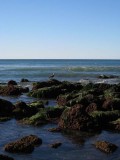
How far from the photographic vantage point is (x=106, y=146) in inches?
652

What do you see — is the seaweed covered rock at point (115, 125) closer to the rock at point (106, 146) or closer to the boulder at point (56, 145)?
the rock at point (106, 146)

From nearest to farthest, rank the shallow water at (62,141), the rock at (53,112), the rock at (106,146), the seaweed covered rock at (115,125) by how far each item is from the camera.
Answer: the shallow water at (62,141)
the rock at (106,146)
the seaweed covered rock at (115,125)
the rock at (53,112)

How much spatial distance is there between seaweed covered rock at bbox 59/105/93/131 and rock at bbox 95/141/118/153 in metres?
2.98

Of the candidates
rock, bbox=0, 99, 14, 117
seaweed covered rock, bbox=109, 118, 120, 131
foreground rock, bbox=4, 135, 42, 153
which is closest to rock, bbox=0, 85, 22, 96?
rock, bbox=0, 99, 14, 117

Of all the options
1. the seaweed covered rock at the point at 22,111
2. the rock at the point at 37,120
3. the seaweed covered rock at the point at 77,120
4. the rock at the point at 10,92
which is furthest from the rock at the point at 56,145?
the rock at the point at 10,92

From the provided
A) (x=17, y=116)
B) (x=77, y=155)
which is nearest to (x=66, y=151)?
(x=77, y=155)

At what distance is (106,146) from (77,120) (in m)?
3.95

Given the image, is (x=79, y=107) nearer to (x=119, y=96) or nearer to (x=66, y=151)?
(x=66, y=151)

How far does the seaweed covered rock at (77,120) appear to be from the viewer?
20.1m

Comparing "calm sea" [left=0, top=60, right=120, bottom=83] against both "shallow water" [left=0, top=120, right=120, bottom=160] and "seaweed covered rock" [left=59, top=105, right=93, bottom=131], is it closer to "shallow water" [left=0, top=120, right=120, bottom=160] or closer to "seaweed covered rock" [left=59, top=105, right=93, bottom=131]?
"seaweed covered rock" [left=59, top=105, right=93, bottom=131]

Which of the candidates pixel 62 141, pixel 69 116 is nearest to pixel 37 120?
pixel 69 116

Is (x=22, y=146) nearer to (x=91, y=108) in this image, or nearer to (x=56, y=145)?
(x=56, y=145)

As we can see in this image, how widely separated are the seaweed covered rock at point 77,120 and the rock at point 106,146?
2.98 meters

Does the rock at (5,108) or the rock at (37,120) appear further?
the rock at (5,108)
